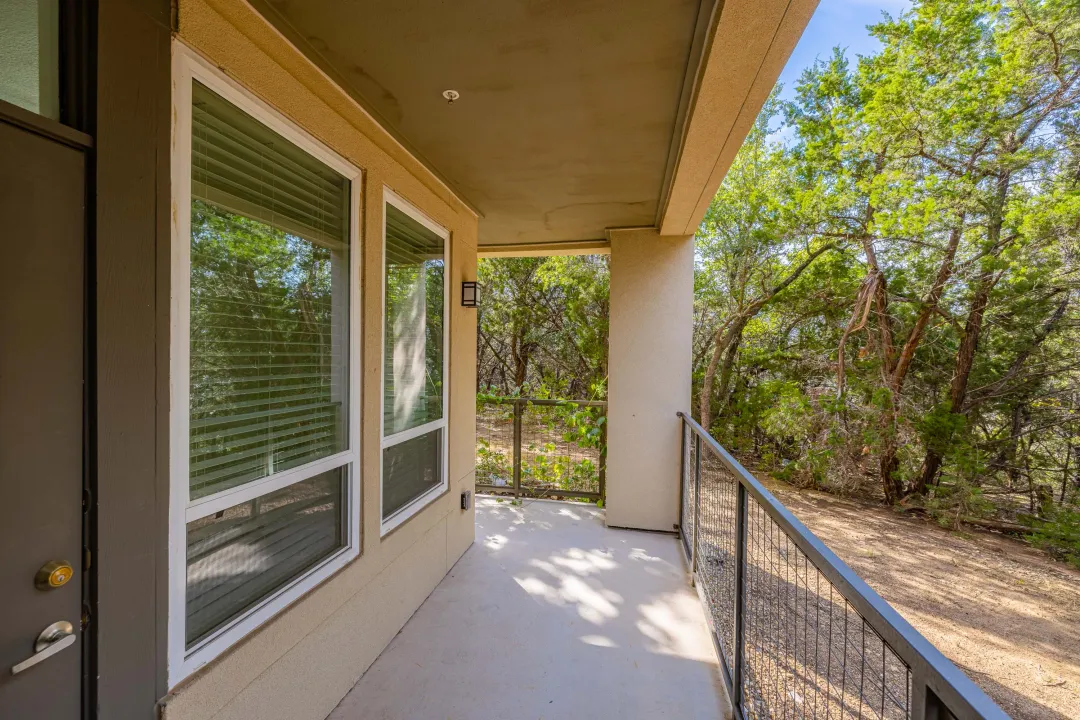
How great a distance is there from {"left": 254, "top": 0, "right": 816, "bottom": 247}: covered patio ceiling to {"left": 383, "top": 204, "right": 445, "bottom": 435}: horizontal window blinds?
0.46 meters

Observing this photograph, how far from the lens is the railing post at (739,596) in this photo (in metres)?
1.81

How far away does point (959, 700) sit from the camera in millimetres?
625

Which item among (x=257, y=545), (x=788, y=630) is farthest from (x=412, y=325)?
(x=788, y=630)

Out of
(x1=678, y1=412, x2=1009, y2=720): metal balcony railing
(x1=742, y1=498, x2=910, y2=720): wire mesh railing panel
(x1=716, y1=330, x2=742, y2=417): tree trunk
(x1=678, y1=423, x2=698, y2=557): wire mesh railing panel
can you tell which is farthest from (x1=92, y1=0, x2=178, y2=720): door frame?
(x1=716, y1=330, x2=742, y2=417): tree trunk

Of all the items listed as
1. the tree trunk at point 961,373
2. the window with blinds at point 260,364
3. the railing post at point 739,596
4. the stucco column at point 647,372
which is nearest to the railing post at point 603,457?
the stucco column at point 647,372

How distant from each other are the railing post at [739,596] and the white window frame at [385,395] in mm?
1631

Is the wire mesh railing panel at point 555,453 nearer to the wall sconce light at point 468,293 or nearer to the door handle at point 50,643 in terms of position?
the wall sconce light at point 468,293

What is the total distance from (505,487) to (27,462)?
4309 millimetres

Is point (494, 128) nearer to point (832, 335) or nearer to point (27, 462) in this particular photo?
point (27, 462)

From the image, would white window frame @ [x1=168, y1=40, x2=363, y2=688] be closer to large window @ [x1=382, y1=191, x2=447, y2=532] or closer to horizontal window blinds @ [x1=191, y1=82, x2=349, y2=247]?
horizontal window blinds @ [x1=191, y1=82, x2=349, y2=247]

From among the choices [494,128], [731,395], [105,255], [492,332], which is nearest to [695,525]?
[494,128]

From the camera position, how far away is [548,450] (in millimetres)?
5031

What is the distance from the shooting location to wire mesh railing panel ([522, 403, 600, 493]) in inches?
191

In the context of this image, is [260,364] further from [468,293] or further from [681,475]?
[681,475]
